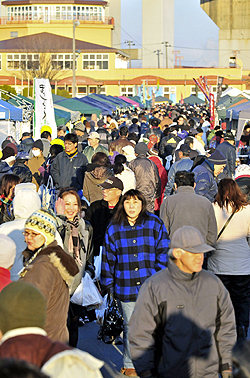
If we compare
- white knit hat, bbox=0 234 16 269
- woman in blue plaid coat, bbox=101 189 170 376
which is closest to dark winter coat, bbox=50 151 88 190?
woman in blue plaid coat, bbox=101 189 170 376

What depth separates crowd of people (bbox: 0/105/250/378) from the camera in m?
2.33

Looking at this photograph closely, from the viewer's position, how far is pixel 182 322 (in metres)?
3.24

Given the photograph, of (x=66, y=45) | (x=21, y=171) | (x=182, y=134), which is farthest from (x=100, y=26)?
(x=21, y=171)

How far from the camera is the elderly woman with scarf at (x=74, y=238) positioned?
504 cm

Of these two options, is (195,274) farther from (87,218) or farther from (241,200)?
(87,218)

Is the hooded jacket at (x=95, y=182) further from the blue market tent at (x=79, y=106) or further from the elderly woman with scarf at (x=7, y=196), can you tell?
the blue market tent at (x=79, y=106)

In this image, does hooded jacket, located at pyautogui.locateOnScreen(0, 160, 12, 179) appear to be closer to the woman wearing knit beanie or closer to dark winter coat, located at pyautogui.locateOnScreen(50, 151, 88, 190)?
dark winter coat, located at pyautogui.locateOnScreen(50, 151, 88, 190)

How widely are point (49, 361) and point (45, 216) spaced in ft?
7.23

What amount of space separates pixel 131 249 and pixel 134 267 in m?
0.15

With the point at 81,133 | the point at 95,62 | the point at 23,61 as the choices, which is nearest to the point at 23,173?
the point at 81,133

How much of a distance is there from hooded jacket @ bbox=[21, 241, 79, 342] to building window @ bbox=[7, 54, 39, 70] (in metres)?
62.1

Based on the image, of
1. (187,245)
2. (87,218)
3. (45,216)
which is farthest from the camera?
(87,218)

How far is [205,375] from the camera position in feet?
10.9

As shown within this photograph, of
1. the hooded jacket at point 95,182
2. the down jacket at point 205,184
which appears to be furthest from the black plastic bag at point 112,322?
the down jacket at point 205,184
